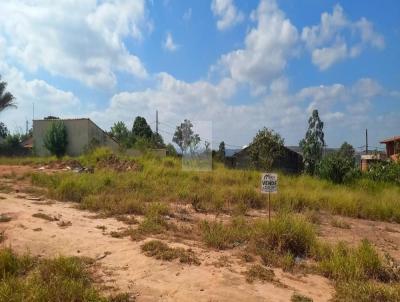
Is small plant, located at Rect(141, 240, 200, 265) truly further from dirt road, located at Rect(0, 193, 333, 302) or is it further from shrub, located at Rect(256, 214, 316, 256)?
shrub, located at Rect(256, 214, 316, 256)

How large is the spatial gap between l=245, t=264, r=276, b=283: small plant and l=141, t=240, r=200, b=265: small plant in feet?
2.46

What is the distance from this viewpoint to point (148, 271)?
207 inches

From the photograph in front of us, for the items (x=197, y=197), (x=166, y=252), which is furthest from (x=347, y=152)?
(x=166, y=252)

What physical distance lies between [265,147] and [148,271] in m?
16.8

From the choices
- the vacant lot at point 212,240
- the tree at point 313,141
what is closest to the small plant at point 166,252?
the vacant lot at point 212,240

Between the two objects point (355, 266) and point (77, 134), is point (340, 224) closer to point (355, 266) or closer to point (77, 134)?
point (355, 266)

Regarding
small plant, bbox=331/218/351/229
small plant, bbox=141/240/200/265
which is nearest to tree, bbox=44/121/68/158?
small plant, bbox=331/218/351/229

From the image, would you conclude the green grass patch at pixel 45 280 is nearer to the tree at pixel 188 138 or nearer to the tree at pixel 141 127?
the tree at pixel 188 138

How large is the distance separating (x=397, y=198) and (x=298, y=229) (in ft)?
25.0

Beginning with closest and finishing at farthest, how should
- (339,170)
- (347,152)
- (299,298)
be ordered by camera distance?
(299,298), (339,170), (347,152)

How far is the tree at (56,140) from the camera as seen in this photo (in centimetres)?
2920

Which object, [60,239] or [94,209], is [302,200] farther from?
[60,239]

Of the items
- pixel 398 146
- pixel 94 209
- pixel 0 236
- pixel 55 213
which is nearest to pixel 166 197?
pixel 94 209

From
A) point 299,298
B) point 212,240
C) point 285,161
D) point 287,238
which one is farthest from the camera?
point 285,161
